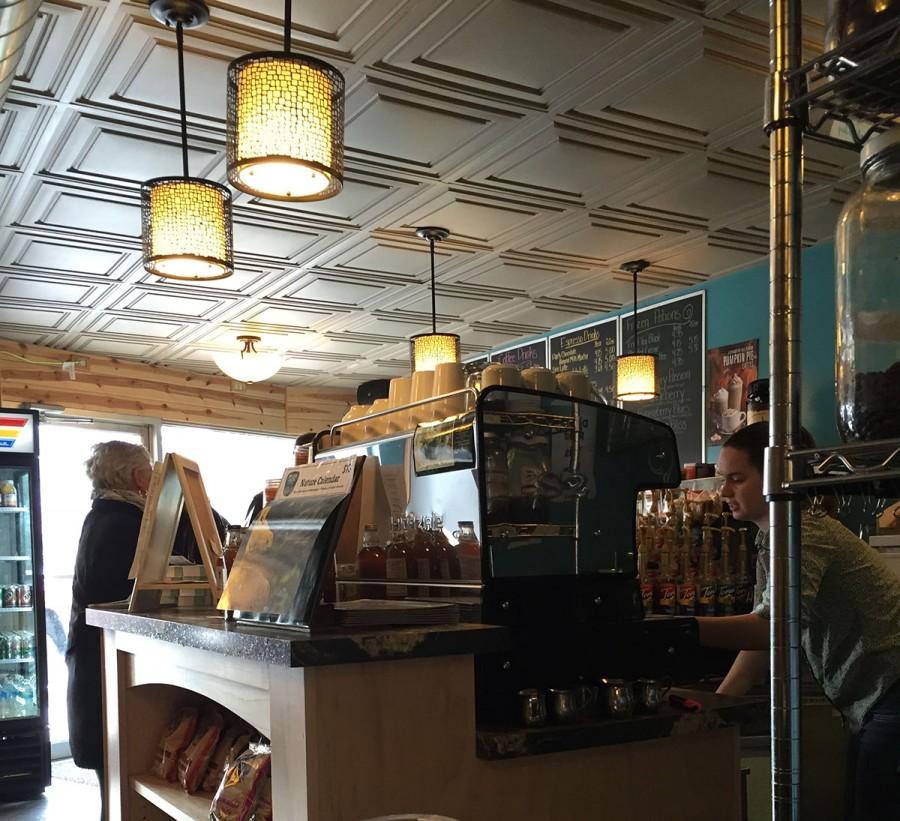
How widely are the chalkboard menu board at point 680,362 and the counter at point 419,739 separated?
419cm

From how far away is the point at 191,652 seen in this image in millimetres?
2117

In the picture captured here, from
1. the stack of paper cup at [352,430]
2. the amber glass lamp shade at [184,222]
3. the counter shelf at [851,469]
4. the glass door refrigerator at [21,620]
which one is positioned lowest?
the glass door refrigerator at [21,620]

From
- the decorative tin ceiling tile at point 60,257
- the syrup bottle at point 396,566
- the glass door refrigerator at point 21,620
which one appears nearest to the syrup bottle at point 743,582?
the syrup bottle at point 396,566

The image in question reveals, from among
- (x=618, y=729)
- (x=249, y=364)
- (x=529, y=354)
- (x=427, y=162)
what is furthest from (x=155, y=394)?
(x=618, y=729)

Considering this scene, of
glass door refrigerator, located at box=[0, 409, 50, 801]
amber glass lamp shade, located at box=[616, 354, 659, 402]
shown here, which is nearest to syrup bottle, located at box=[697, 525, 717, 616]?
amber glass lamp shade, located at box=[616, 354, 659, 402]

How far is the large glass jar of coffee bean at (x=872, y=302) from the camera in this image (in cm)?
92

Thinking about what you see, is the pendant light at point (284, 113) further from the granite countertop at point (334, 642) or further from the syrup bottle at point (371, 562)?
the granite countertop at point (334, 642)

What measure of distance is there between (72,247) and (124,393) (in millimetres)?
2961

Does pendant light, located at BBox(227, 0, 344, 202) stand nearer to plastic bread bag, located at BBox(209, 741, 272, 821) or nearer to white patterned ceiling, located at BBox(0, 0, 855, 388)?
white patterned ceiling, located at BBox(0, 0, 855, 388)

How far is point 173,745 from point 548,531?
123 cm

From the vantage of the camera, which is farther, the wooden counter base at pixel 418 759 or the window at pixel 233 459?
the window at pixel 233 459

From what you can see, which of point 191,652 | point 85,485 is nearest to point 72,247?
point 85,485

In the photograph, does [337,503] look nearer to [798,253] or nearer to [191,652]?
[191,652]

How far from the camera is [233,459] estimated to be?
925 centimetres
